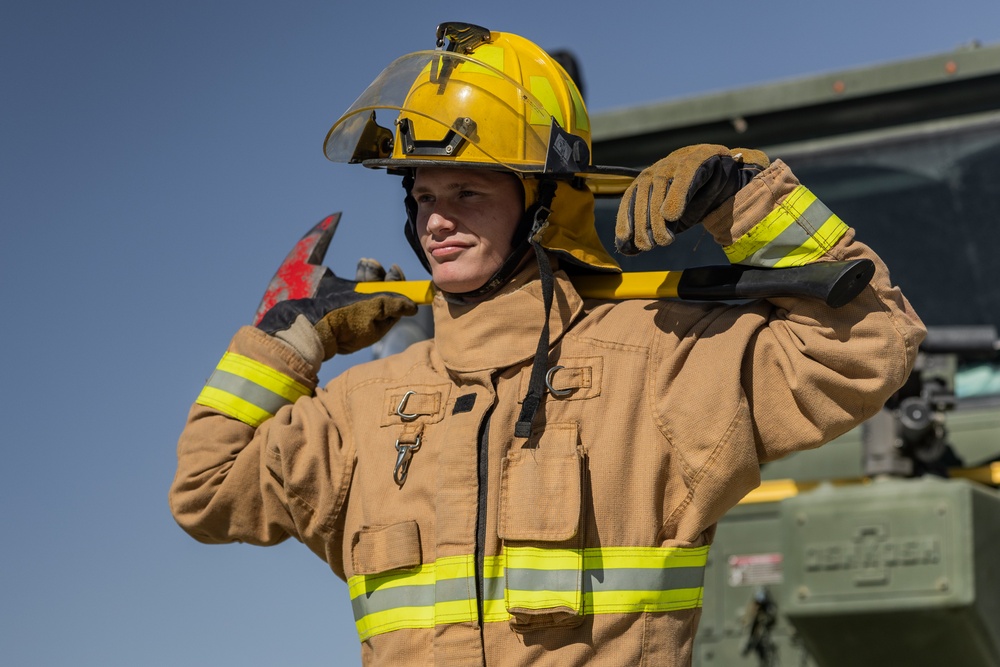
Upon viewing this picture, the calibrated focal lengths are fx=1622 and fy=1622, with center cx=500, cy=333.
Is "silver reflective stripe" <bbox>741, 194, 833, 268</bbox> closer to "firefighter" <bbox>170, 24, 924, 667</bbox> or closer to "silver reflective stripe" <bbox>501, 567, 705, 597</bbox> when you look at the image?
"firefighter" <bbox>170, 24, 924, 667</bbox>

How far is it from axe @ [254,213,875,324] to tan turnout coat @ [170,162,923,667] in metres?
0.04

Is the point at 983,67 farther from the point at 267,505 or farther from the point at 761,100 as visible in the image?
the point at 267,505

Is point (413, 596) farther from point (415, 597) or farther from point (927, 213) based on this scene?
point (927, 213)

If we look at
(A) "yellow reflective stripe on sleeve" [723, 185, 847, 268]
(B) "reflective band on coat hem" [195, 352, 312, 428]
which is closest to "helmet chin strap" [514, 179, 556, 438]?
(A) "yellow reflective stripe on sleeve" [723, 185, 847, 268]

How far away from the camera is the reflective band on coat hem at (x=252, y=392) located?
3215 mm

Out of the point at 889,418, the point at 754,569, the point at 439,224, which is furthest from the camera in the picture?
the point at 754,569

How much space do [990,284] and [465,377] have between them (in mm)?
2671

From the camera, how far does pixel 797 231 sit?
9.02ft

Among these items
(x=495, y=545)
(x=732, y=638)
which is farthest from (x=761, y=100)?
(x=495, y=545)

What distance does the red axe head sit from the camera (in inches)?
135

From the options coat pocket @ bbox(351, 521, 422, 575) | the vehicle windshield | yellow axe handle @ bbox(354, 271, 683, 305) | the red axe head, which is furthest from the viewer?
the vehicle windshield

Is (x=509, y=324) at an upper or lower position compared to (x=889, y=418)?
upper

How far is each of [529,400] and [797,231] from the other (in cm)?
54

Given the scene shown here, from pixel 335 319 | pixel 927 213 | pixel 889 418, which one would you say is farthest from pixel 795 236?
pixel 927 213
